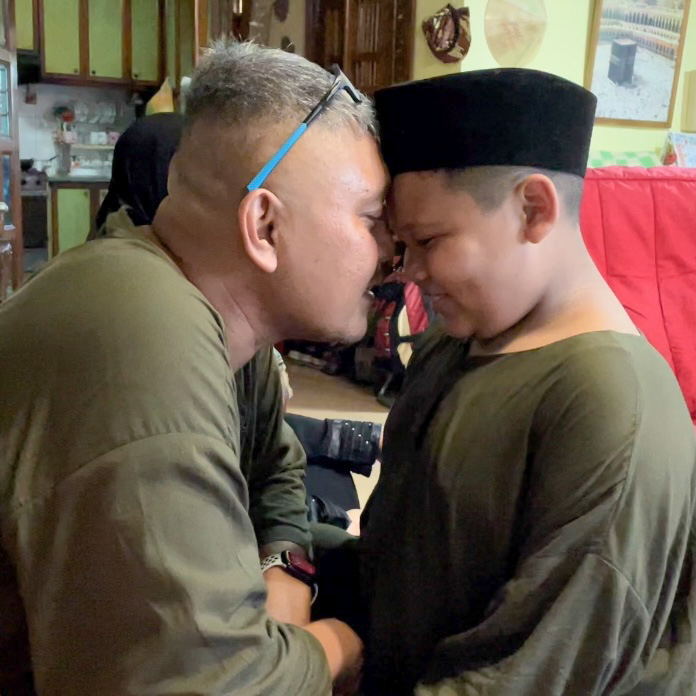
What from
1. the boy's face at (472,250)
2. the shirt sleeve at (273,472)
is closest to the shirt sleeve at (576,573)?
the boy's face at (472,250)

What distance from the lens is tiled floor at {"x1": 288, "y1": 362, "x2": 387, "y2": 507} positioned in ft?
11.2

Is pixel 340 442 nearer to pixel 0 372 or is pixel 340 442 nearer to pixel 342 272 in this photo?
pixel 342 272

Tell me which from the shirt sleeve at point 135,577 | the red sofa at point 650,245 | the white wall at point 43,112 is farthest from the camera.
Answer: the white wall at point 43,112

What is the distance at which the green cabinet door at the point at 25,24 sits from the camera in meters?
5.77

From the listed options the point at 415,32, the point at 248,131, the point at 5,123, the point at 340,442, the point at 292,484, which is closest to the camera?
the point at 248,131

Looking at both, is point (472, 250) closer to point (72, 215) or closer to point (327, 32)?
point (327, 32)

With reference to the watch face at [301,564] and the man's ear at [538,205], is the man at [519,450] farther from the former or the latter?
the watch face at [301,564]

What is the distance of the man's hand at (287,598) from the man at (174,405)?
139 mm

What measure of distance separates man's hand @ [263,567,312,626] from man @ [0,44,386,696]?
14 cm

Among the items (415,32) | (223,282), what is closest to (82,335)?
(223,282)

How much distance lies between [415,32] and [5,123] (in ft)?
7.41

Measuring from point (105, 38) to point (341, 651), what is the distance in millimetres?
6355

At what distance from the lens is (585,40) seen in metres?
3.63

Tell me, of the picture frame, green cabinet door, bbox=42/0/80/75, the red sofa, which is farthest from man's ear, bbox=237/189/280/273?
green cabinet door, bbox=42/0/80/75
